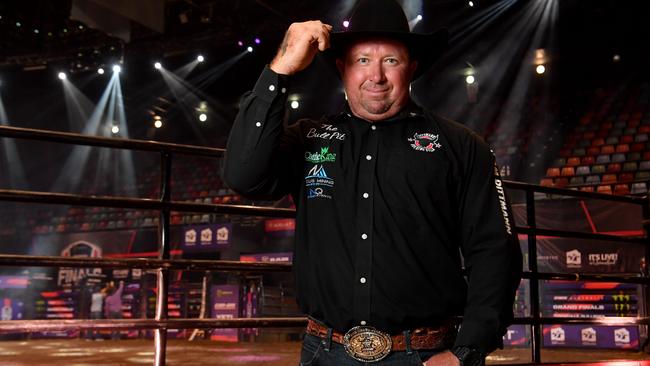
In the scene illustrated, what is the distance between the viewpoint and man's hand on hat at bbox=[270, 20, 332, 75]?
1.78 m

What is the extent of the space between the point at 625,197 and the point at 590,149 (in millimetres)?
8621

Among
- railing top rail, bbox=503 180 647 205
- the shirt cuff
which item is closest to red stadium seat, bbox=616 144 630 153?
railing top rail, bbox=503 180 647 205

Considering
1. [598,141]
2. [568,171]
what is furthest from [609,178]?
[598,141]

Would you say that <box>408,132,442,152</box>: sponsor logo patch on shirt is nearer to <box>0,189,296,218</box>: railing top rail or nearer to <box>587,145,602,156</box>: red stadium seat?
<box>0,189,296,218</box>: railing top rail

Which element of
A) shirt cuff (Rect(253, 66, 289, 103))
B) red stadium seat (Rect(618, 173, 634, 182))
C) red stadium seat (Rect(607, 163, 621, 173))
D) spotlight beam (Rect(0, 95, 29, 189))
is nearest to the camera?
shirt cuff (Rect(253, 66, 289, 103))

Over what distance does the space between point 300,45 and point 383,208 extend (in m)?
0.50

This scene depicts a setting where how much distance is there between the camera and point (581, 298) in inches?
339

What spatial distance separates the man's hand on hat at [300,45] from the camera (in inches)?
70.0

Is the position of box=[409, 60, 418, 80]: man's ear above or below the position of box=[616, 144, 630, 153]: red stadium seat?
below

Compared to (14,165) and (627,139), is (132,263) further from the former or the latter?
(14,165)

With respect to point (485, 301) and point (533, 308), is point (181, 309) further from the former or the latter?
point (485, 301)

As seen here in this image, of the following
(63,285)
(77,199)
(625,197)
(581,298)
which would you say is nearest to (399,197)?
(77,199)

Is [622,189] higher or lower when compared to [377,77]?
higher

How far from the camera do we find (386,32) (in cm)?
184
